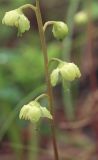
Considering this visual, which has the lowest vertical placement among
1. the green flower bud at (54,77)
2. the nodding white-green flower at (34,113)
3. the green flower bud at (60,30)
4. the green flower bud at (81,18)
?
the nodding white-green flower at (34,113)

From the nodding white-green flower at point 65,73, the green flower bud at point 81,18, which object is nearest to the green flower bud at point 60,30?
the nodding white-green flower at point 65,73

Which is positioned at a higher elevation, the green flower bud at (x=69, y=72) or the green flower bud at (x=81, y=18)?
the green flower bud at (x=81, y=18)

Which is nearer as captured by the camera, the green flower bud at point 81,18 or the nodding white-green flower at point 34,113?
the nodding white-green flower at point 34,113

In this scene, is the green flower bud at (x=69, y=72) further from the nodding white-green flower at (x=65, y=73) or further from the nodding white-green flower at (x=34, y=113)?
the nodding white-green flower at (x=34, y=113)

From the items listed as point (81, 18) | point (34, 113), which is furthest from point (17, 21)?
point (81, 18)

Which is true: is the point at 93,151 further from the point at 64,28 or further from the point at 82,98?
the point at 64,28

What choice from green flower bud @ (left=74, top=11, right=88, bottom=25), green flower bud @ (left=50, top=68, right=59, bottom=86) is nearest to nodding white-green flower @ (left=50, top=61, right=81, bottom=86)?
green flower bud @ (left=50, top=68, right=59, bottom=86)

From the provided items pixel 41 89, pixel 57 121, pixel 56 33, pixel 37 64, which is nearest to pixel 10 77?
pixel 37 64

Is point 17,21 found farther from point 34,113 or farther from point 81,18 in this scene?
point 81,18

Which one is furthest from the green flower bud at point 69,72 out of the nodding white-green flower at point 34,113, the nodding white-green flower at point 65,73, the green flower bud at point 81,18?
the green flower bud at point 81,18
